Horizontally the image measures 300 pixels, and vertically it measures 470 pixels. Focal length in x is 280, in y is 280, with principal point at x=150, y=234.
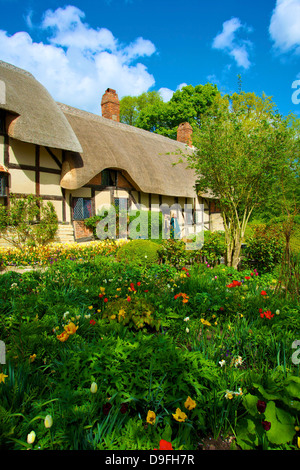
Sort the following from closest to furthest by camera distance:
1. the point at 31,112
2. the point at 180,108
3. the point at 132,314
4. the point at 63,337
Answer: the point at 63,337, the point at 132,314, the point at 31,112, the point at 180,108

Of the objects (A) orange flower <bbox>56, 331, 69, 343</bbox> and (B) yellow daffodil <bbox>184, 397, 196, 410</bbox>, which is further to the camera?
(A) orange flower <bbox>56, 331, 69, 343</bbox>

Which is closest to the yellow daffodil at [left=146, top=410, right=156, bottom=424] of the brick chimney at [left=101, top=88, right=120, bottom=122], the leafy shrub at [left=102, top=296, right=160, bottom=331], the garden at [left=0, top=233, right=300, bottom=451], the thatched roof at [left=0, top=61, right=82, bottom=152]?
the garden at [left=0, top=233, right=300, bottom=451]

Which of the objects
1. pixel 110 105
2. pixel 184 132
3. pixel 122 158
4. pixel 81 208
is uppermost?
pixel 110 105

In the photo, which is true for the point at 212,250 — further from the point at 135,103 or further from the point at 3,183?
the point at 135,103

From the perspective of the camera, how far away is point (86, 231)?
1141 centimetres

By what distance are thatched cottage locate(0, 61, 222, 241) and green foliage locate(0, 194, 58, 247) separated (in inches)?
13.2

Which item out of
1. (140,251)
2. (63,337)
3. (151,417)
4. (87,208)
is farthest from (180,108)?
(151,417)

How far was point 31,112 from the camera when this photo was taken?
9.35 metres

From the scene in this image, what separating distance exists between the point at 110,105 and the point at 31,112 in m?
7.38

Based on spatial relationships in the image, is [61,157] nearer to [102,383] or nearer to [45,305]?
[45,305]

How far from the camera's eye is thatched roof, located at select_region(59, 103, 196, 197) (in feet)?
34.6

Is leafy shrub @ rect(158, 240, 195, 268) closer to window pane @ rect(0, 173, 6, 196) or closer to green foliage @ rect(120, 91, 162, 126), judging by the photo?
A: window pane @ rect(0, 173, 6, 196)
